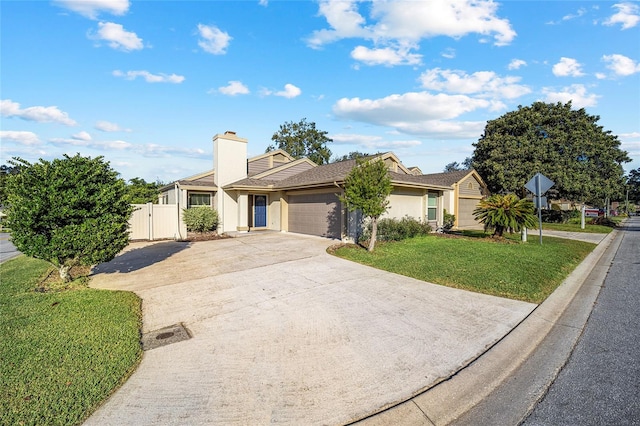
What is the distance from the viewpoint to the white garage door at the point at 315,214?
43.7ft

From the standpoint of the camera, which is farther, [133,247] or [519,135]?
[519,135]

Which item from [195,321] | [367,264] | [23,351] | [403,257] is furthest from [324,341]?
[403,257]

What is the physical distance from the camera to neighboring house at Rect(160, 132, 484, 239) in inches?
561

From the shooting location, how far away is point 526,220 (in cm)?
1256

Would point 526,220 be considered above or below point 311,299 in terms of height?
above

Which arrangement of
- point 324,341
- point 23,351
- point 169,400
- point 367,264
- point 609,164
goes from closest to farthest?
point 169,400
point 23,351
point 324,341
point 367,264
point 609,164

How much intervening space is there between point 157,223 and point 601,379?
1589cm

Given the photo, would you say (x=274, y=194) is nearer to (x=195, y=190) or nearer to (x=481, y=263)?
(x=195, y=190)

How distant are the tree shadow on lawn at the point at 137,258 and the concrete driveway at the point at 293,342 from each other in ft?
1.14

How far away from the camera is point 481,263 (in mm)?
8508

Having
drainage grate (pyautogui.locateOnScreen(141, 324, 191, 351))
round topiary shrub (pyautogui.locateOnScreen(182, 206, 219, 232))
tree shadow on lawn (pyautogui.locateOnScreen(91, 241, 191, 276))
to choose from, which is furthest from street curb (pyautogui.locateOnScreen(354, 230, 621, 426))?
round topiary shrub (pyautogui.locateOnScreen(182, 206, 219, 232))

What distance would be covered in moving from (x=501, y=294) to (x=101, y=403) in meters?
6.47

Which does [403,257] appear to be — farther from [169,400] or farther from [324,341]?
[169,400]

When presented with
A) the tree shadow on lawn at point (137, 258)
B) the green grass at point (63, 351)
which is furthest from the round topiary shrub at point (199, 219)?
the green grass at point (63, 351)
